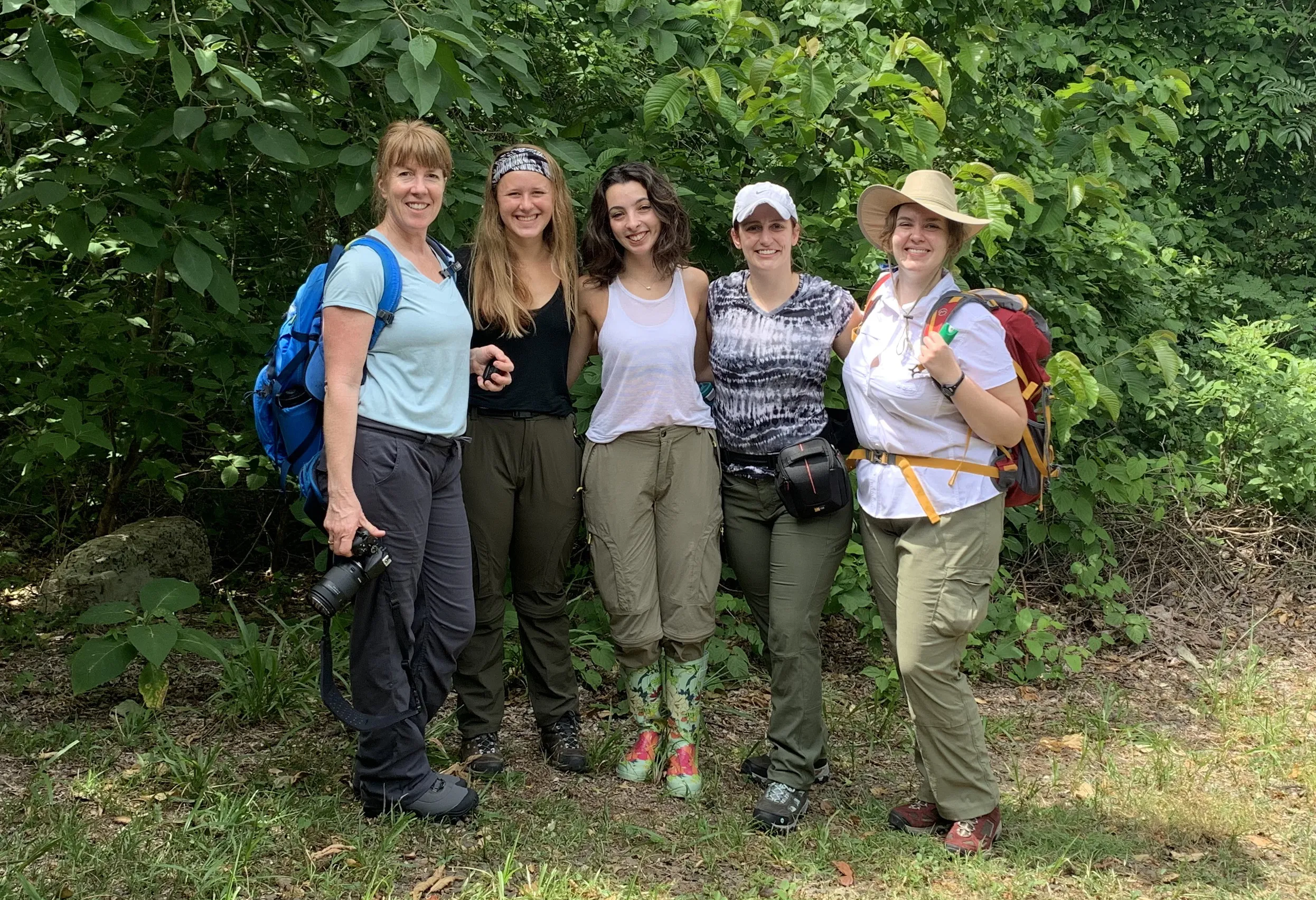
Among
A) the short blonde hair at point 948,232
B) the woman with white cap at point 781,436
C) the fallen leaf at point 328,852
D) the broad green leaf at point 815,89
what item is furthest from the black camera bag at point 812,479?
the fallen leaf at point 328,852

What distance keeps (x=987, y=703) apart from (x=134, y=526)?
4127 millimetres

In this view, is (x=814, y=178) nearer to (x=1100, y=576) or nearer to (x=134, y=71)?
(x=134, y=71)

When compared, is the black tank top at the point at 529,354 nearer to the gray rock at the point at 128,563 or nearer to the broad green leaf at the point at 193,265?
the broad green leaf at the point at 193,265

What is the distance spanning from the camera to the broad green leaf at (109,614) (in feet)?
12.1

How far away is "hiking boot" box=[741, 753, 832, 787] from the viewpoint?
12.5 feet

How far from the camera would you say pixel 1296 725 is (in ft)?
15.1

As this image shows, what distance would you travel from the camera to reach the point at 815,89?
3682 mm

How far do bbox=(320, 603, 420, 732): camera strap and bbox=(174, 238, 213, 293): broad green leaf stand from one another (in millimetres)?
1080

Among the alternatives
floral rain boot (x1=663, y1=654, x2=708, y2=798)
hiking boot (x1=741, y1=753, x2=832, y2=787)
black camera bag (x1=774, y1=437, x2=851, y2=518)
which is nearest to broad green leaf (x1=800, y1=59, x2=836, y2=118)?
black camera bag (x1=774, y1=437, x2=851, y2=518)

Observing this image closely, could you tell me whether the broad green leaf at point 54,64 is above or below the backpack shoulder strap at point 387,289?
above

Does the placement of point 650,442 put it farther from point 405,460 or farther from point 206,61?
point 206,61

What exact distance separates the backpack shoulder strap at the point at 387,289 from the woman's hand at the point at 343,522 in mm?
431

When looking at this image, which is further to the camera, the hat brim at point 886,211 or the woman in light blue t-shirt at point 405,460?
the hat brim at point 886,211

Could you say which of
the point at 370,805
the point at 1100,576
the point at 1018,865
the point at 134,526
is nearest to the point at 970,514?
the point at 1018,865
